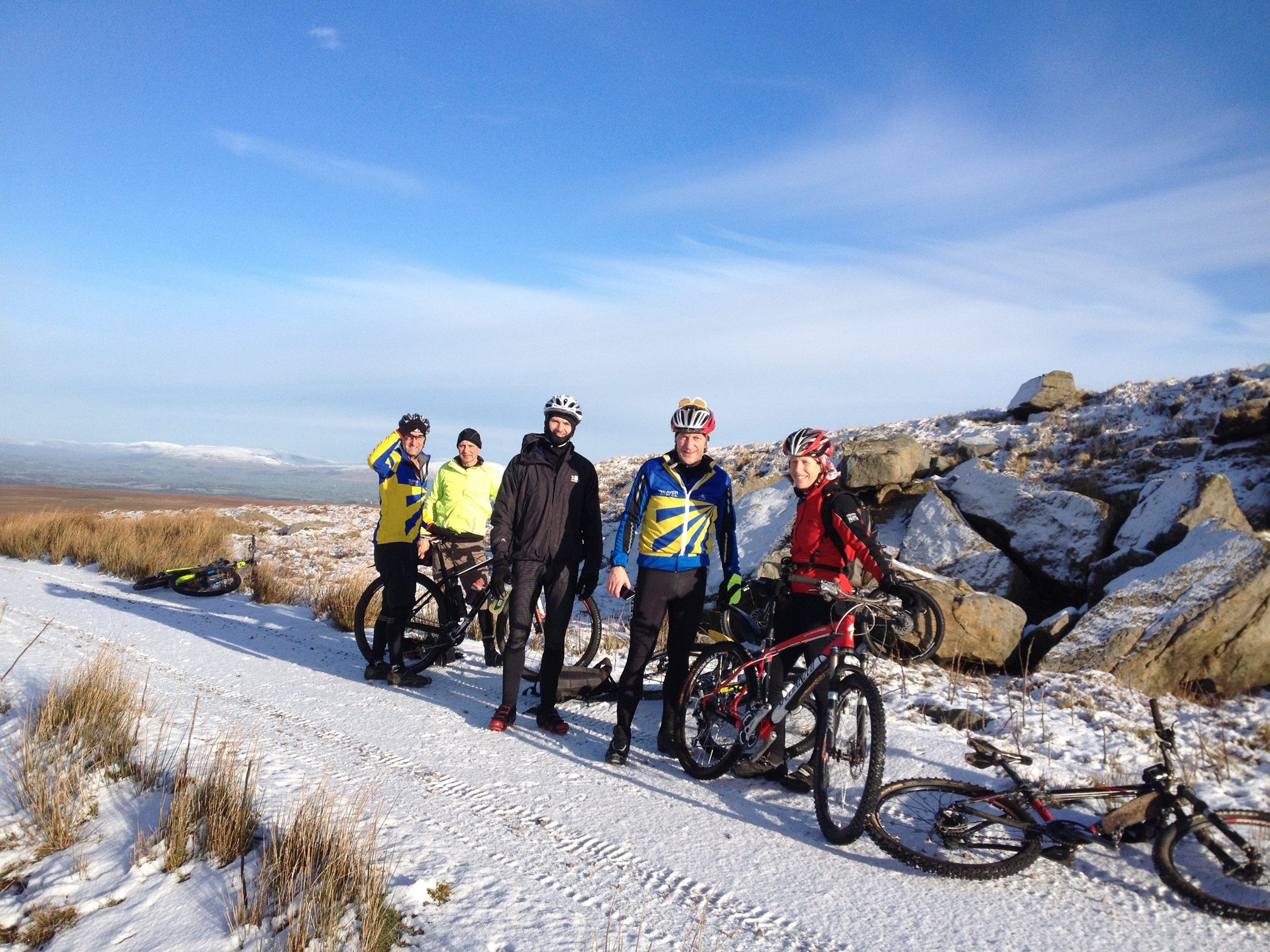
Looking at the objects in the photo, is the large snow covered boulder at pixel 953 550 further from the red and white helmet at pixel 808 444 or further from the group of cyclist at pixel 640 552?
the red and white helmet at pixel 808 444

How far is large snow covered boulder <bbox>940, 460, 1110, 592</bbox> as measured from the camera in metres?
8.60

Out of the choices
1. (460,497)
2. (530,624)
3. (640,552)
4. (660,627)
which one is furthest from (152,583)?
(660,627)

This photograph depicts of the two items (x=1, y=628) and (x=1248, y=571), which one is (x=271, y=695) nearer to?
(x=1, y=628)

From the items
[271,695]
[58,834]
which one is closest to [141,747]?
[58,834]

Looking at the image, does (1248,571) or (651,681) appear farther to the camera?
(651,681)

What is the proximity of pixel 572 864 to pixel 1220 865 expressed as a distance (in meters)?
2.90

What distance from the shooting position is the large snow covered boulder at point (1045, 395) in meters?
16.8

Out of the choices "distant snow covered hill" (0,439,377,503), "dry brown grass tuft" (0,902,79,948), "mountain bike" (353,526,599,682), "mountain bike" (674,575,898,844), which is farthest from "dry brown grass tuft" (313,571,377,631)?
"distant snow covered hill" (0,439,377,503)

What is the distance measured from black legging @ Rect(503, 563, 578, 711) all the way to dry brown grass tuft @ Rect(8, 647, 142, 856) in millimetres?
2385

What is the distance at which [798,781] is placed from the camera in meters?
4.46

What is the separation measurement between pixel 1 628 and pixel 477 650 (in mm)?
4885

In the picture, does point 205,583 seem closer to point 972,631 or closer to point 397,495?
point 397,495

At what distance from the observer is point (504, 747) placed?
16.5ft

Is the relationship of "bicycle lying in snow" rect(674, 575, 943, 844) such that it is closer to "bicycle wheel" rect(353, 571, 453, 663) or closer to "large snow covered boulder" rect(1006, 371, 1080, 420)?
"bicycle wheel" rect(353, 571, 453, 663)
